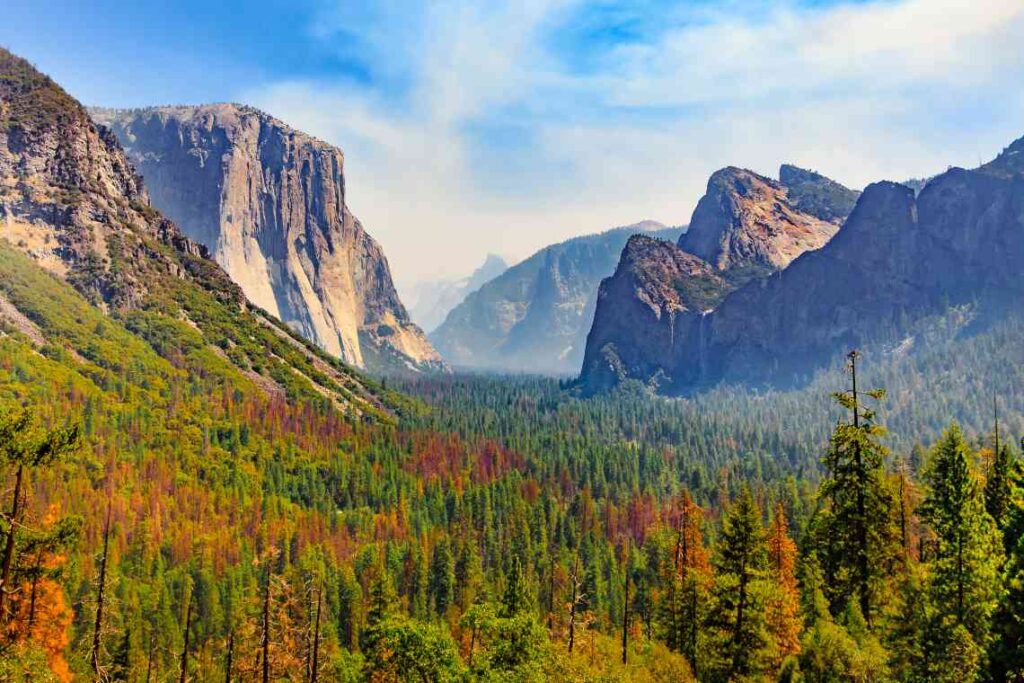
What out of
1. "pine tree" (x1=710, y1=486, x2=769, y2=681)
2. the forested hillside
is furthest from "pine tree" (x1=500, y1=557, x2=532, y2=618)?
"pine tree" (x1=710, y1=486, x2=769, y2=681)

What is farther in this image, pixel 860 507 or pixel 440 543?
pixel 440 543

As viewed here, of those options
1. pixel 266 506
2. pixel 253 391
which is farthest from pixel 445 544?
pixel 253 391

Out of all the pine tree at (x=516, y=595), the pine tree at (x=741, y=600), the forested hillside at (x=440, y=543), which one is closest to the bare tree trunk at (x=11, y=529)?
the forested hillside at (x=440, y=543)

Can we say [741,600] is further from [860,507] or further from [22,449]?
[22,449]

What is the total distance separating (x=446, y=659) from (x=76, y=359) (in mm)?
161935

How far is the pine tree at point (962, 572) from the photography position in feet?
94.5

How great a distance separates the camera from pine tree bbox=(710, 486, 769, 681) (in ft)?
129

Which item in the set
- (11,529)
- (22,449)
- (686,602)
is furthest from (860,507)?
(22,449)

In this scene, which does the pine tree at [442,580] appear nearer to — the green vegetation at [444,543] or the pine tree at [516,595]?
the green vegetation at [444,543]

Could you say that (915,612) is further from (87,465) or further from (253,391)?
(253,391)

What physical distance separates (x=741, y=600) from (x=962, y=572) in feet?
39.8

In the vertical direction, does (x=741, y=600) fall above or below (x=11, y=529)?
below

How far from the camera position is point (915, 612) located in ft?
109

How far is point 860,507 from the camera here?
3778cm
